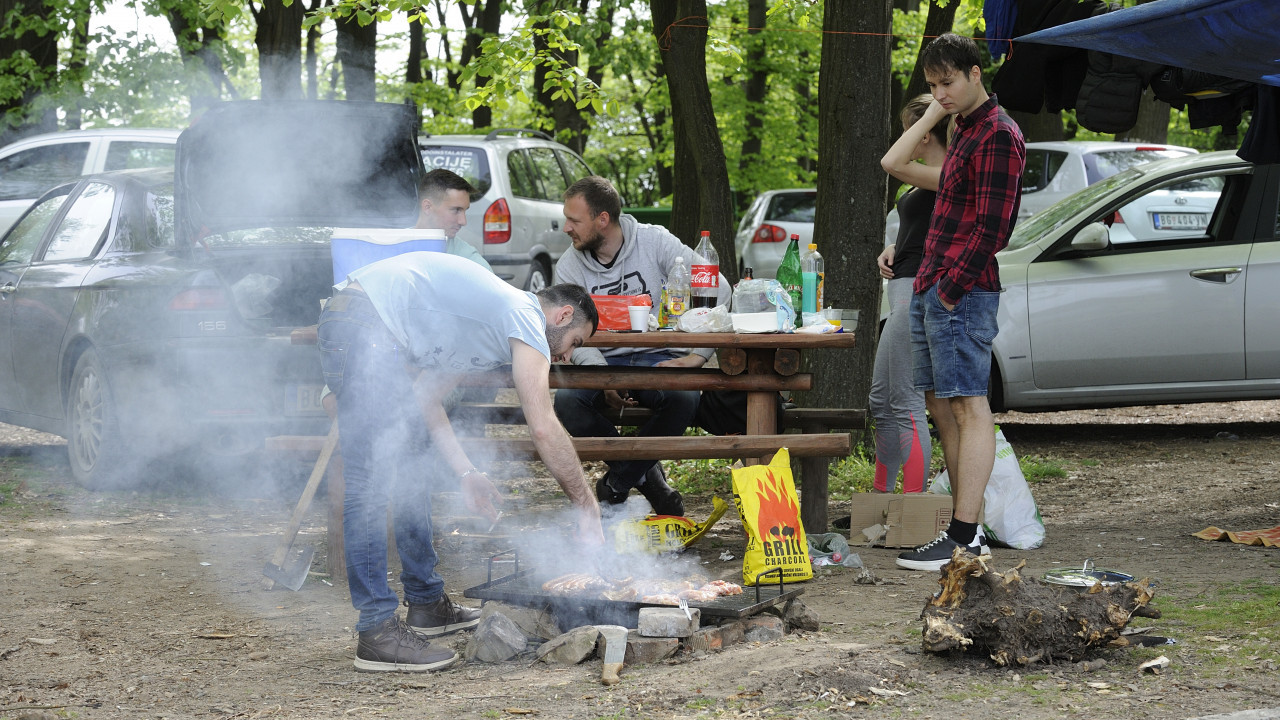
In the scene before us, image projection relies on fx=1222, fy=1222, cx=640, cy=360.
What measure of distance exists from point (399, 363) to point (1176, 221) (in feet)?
20.7

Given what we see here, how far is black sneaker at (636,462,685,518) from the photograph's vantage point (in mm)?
6168

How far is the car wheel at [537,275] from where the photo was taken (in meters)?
11.5

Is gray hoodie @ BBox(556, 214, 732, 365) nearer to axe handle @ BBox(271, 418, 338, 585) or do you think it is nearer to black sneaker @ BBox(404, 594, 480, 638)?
axe handle @ BBox(271, 418, 338, 585)

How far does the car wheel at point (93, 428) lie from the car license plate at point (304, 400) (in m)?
1.29

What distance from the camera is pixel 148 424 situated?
6586 millimetres

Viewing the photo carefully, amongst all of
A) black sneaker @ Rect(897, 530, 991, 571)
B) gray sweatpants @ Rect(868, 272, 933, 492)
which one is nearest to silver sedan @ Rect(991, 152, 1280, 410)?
gray sweatpants @ Rect(868, 272, 933, 492)

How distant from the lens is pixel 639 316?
5.41 meters

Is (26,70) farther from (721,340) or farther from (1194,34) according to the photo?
(1194,34)

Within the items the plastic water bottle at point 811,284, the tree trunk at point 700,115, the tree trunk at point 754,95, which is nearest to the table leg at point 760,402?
the plastic water bottle at point 811,284

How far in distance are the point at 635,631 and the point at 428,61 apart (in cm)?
2585

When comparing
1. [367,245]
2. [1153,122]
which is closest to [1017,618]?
[367,245]

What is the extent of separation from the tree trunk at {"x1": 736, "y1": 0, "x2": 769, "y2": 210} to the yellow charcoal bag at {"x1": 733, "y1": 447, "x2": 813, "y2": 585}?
51.1 ft

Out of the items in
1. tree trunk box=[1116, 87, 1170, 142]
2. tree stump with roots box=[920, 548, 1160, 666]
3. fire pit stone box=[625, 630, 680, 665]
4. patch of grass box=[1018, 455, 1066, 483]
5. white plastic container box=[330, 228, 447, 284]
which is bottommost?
patch of grass box=[1018, 455, 1066, 483]

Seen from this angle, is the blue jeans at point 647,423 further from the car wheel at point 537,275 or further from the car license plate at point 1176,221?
the car wheel at point 537,275
